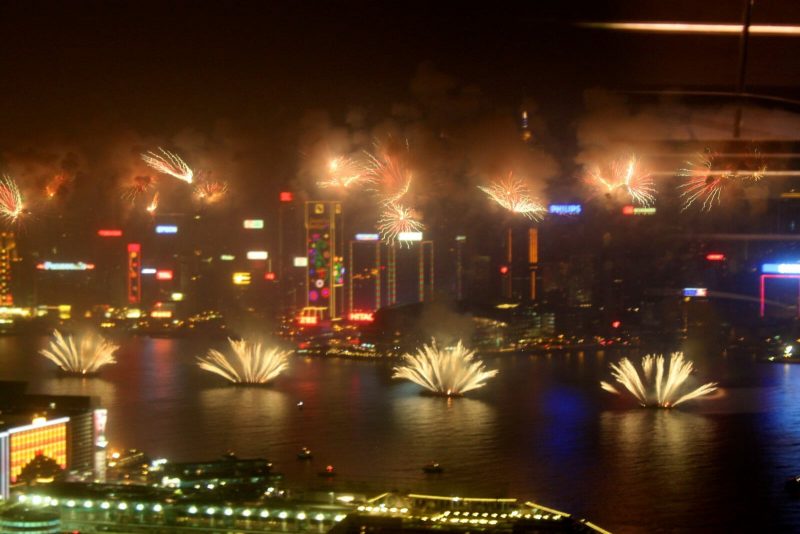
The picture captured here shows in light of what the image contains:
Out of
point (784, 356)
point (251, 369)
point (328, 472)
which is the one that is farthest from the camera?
point (784, 356)

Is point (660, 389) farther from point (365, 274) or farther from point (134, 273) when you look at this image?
point (134, 273)

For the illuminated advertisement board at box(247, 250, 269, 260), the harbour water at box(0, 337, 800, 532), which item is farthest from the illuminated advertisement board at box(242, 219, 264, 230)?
the harbour water at box(0, 337, 800, 532)

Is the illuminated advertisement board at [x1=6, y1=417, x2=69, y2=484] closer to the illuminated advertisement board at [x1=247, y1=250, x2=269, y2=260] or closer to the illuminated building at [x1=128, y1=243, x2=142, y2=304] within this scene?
the illuminated advertisement board at [x1=247, y1=250, x2=269, y2=260]

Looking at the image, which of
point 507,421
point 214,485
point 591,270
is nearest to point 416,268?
point 591,270

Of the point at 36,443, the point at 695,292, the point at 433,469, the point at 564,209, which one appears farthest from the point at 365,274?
the point at 36,443

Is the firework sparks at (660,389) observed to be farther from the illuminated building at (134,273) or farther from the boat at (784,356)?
the illuminated building at (134,273)

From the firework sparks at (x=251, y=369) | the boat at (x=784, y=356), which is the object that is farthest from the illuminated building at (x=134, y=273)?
the boat at (x=784, y=356)
